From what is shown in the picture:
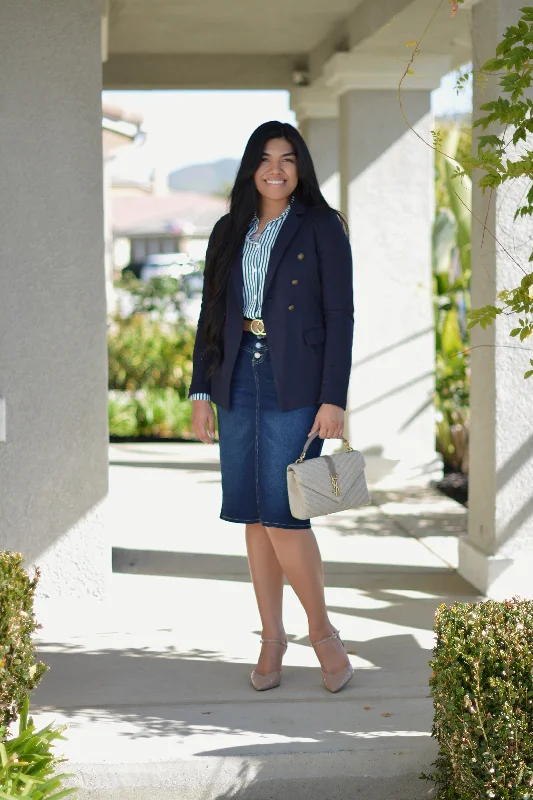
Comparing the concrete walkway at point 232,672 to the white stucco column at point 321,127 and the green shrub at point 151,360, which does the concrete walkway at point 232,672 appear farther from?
the green shrub at point 151,360

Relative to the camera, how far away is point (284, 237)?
156 inches

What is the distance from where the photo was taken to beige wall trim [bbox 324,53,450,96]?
26.2ft

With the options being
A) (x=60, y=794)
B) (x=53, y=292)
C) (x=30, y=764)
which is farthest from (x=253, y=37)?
(x=60, y=794)

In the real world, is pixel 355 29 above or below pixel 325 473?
above

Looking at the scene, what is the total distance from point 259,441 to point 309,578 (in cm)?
51

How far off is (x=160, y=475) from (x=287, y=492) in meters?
5.45

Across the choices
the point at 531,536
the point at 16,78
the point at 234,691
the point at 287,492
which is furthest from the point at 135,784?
the point at 16,78

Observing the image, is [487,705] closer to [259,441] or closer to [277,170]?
[259,441]

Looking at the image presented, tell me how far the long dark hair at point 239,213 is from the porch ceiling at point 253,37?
2339mm

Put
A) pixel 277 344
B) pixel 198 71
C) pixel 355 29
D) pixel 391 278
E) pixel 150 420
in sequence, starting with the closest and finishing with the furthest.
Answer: pixel 277 344
pixel 355 29
pixel 391 278
pixel 198 71
pixel 150 420

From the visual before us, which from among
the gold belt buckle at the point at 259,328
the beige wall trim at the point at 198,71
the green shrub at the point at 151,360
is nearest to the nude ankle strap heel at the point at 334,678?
the gold belt buckle at the point at 259,328

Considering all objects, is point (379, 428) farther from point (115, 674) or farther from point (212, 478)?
point (115, 674)

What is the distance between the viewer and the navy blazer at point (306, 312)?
3.89 meters

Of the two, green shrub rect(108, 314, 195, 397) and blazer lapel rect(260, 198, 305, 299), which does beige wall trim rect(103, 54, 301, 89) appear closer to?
green shrub rect(108, 314, 195, 397)
